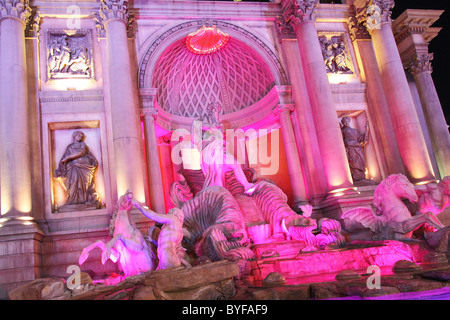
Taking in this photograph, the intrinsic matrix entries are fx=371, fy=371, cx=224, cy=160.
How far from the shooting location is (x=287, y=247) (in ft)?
27.6

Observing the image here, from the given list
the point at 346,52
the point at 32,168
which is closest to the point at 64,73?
the point at 32,168

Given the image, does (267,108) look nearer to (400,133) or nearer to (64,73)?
(400,133)

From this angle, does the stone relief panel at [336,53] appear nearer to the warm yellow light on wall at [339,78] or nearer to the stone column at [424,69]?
the warm yellow light on wall at [339,78]

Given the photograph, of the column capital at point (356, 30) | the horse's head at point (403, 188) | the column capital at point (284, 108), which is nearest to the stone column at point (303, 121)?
the column capital at point (284, 108)

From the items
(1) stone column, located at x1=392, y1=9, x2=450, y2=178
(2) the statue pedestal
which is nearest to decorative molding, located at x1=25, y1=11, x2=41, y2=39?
(2) the statue pedestal

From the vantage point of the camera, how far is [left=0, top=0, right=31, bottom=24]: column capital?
36.0ft

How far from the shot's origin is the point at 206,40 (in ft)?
44.7

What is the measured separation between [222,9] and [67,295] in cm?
1139

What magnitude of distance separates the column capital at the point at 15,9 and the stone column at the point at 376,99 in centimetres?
1127

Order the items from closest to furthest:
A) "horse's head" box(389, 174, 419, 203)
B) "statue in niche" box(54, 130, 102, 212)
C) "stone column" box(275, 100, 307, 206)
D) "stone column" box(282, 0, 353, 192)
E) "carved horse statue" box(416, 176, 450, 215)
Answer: "horse's head" box(389, 174, 419, 203), "carved horse statue" box(416, 176, 450, 215), "statue in niche" box(54, 130, 102, 212), "stone column" box(282, 0, 353, 192), "stone column" box(275, 100, 307, 206)

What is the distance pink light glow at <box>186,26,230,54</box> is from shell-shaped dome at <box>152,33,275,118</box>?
0.20 meters

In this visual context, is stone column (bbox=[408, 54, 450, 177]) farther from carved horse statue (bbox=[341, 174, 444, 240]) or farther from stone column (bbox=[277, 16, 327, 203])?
carved horse statue (bbox=[341, 174, 444, 240])

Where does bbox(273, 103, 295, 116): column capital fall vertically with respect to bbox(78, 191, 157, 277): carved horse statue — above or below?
above

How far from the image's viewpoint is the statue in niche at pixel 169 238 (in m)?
7.12
